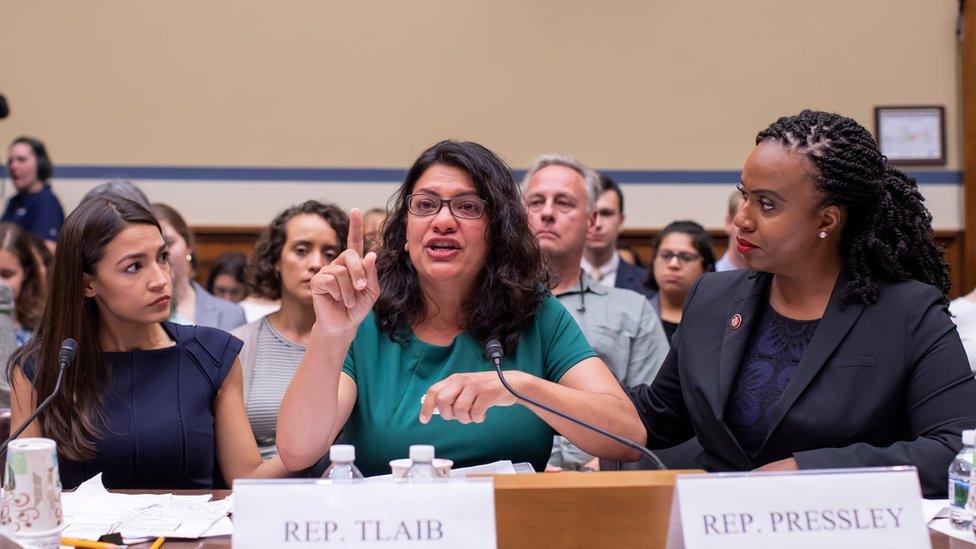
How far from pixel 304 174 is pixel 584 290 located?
3.58 m

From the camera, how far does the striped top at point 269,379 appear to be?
9.14ft

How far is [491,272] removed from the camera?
208 cm

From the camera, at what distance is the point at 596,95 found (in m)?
6.36

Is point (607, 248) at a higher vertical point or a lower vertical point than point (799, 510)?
higher

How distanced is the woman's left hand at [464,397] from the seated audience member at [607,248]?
9.31 feet

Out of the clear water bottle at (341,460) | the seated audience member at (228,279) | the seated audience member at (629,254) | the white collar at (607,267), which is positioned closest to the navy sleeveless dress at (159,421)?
the clear water bottle at (341,460)

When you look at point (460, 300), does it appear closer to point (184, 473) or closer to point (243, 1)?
point (184, 473)

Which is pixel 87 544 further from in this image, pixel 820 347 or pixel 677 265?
pixel 677 265

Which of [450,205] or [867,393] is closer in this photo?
[867,393]

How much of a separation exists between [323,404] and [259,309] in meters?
2.16

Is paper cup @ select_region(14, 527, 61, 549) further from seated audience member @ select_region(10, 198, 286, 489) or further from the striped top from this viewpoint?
the striped top

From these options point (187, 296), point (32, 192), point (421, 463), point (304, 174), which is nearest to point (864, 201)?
point (421, 463)

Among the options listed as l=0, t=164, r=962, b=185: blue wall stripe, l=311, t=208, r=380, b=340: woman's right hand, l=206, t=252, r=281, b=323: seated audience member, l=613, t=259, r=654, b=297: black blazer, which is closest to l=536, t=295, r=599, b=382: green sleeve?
l=311, t=208, r=380, b=340: woman's right hand

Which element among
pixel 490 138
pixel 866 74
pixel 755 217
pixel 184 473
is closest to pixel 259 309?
pixel 184 473
